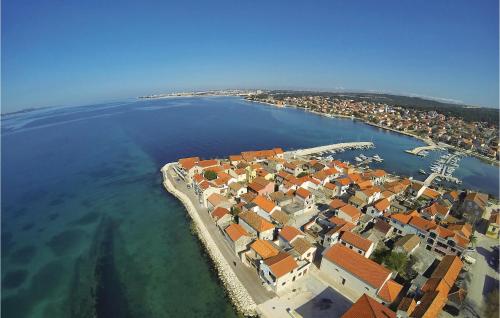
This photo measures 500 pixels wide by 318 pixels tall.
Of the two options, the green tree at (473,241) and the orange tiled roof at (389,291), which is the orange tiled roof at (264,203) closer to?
the orange tiled roof at (389,291)

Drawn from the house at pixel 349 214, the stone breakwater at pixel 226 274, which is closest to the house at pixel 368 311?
the stone breakwater at pixel 226 274

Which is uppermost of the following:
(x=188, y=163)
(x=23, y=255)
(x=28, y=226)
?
(x=188, y=163)

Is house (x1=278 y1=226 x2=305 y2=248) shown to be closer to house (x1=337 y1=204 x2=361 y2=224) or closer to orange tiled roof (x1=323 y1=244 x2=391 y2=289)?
orange tiled roof (x1=323 y1=244 x2=391 y2=289)

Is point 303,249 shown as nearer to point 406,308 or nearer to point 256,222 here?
point 256,222

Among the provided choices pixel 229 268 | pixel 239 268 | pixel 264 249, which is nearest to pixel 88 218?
pixel 229 268

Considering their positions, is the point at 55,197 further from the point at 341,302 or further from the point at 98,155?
the point at 341,302

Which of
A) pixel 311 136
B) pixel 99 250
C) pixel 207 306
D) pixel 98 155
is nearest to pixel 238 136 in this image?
pixel 311 136

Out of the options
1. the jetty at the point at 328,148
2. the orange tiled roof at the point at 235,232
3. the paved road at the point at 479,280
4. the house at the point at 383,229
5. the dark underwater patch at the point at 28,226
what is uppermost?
the jetty at the point at 328,148
